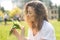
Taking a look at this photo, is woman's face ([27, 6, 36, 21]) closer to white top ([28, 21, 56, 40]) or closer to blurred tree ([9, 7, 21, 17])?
white top ([28, 21, 56, 40])

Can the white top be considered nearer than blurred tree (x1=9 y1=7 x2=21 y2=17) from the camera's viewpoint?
Yes

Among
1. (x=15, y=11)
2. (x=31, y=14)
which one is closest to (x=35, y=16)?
(x=31, y=14)

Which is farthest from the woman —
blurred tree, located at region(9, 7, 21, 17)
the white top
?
blurred tree, located at region(9, 7, 21, 17)

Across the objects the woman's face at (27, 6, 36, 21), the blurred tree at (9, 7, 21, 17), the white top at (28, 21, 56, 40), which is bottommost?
the white top at (28, 21, 56, 40)

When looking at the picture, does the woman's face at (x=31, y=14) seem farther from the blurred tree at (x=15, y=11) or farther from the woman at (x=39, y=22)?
the blurred tree at (x=15, y=11)

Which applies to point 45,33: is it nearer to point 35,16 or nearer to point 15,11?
point 35,16

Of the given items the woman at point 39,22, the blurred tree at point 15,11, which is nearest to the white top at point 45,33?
the woman at point 39,22

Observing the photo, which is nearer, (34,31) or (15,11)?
(34,31)

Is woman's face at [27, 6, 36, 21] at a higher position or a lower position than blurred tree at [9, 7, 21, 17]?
higher

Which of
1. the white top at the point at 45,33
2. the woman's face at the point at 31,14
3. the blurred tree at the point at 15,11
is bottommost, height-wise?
the white top at the point at 45,33

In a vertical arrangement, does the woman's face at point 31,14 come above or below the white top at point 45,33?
above

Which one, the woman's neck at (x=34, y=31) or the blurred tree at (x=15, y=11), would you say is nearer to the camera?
the woman's neck at (x=34, y=31)

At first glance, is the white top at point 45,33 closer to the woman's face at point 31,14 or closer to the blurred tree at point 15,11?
the woman's face at point 31,14

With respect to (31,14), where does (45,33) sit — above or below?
below
